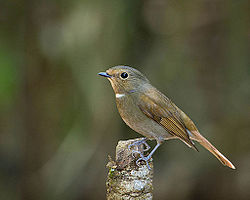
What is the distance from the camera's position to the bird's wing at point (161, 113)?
3562mm

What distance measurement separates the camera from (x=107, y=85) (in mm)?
6160

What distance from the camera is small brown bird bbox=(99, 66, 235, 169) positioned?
353 cm

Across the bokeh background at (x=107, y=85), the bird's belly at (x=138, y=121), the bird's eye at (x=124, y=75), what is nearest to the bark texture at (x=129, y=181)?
the bird's belly at (x=138, y=121)

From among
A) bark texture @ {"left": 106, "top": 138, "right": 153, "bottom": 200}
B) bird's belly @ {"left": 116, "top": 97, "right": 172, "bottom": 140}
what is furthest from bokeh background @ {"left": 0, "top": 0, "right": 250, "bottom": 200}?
bark texture @ {"left": 106, "top": 138, "right": 153, "bottom": 200}

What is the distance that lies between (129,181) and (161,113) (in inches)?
50.9

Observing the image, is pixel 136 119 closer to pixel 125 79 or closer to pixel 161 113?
pixel 161 113

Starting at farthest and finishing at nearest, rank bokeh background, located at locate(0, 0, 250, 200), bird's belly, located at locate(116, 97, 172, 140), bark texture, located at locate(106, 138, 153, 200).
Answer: bokeh background, located at locate(0, 0, 250, 200) → bird's belly, located at locate(116, 97, 172, 140) → bark texture, located at locate(106, 138, 153, 200)

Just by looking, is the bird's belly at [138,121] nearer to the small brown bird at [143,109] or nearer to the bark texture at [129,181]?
the small brown bird at [143,109]

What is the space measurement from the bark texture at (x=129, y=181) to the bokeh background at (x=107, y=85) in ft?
12.1

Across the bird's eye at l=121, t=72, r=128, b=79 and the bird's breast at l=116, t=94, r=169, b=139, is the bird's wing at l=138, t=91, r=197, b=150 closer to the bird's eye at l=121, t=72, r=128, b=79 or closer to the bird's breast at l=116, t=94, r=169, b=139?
the bird's breast at l=116, t=94, r=169, b=139

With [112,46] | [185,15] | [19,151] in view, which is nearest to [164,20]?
[185,15]

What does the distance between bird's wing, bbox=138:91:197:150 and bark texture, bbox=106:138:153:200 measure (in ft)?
3.44

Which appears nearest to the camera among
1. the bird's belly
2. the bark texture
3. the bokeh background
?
the bark texture

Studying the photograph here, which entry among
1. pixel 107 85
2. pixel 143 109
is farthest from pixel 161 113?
pixel 107 85
